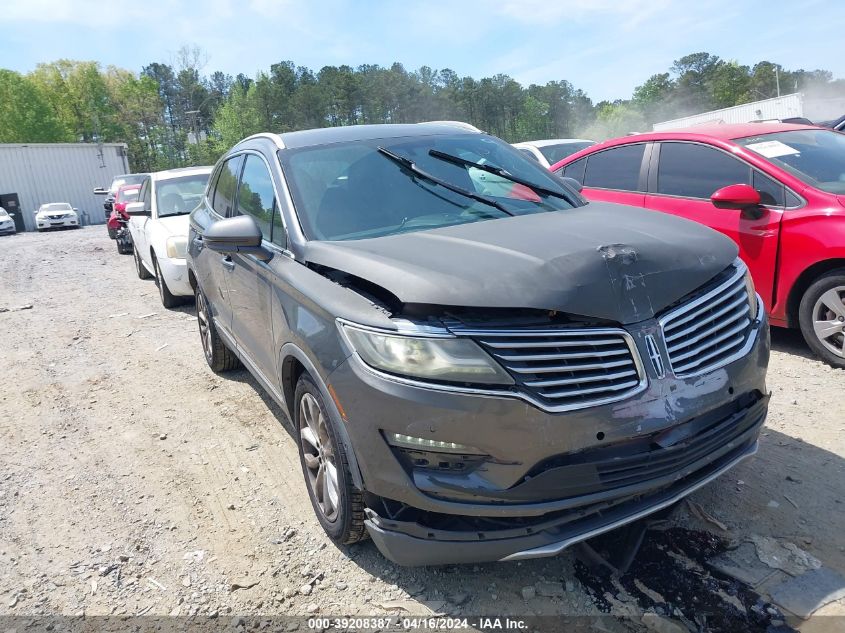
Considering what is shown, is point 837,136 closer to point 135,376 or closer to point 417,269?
point 417,269

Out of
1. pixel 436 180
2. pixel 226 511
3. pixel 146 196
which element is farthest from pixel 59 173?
pixel 436 180

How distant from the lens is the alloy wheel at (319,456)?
2875 mm

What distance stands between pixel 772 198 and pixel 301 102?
74.9m

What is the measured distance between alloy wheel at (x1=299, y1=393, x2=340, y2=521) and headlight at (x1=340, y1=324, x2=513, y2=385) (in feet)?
1.86

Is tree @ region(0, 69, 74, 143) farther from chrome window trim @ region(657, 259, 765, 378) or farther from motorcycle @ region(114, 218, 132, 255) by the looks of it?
chrome window trim @ region(657, 259, 765, 378)

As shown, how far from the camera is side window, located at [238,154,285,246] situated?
347 cm

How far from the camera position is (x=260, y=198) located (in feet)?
12.6

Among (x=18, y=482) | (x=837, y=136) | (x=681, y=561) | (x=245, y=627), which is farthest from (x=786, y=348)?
(x=18, y=482)

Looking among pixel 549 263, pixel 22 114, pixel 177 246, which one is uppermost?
pixel 22 114

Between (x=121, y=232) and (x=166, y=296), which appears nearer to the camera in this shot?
(x=166, y=296)

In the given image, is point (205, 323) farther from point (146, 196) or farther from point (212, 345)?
point (146, 196)

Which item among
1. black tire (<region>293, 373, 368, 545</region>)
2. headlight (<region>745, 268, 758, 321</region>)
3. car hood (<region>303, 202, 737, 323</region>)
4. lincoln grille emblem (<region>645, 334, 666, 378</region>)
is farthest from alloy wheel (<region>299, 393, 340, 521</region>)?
headlight (<region>745, 268, 758, 321</region>)

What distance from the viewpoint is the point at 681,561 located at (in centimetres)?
271

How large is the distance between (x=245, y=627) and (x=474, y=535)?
3.42ft
